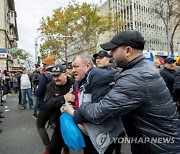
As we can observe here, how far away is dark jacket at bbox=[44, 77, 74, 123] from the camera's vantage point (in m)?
3.93

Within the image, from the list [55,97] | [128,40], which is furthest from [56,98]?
[128,40]

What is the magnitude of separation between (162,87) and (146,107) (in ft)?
0.59

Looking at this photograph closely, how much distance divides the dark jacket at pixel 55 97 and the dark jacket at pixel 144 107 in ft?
6.97

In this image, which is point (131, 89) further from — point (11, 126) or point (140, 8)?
point (140, 8)

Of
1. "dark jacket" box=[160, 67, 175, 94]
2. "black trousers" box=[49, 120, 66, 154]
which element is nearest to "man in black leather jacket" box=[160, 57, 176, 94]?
"dark jacket" box=[160, 67, 175, 94]

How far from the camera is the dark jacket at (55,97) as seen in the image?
3.93 m

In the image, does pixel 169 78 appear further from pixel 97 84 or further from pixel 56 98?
pixel 97 84

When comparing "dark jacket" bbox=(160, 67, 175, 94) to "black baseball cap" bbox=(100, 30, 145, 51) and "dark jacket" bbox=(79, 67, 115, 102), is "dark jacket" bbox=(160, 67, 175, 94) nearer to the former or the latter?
"dark jacket" bbox=(79, 67, 115, 102)

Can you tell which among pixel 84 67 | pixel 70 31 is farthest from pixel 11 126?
pixel 70 31

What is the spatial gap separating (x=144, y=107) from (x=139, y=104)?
49mm

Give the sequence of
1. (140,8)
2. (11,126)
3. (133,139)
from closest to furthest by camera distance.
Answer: (133,139) → (11,126) → (140,8)

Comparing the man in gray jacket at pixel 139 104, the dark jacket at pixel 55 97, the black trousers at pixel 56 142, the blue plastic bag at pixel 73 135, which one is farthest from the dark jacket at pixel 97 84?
the black trousers at pixel 56 142

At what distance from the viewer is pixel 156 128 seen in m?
1.77

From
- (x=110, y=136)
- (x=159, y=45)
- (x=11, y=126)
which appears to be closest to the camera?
(x=110, y=136)
